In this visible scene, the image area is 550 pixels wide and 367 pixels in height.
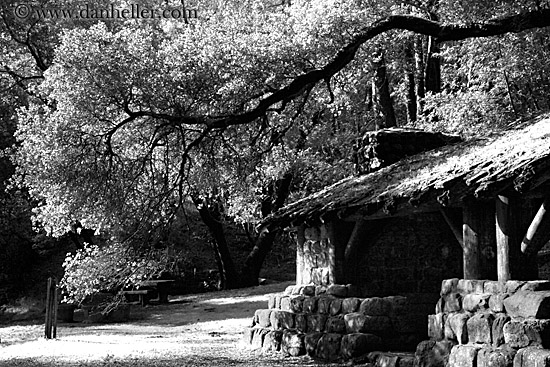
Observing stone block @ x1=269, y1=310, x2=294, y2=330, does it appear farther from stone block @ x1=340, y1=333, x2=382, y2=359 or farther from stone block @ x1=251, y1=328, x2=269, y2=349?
stone block @ x1=340, y1=333, x2=382, y2=359

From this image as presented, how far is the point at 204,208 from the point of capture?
23188 mm

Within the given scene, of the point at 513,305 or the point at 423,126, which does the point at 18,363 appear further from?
the point at 423,126

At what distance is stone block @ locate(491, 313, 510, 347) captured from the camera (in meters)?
6.88

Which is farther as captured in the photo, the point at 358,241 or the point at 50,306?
the point at 50,306

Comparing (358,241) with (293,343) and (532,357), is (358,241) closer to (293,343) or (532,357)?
(293,343)

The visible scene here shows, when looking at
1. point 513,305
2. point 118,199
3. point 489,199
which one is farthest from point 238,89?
point 513,305

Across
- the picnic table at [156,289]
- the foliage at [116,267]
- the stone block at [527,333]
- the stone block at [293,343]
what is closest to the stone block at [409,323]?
the stone block at [293,343]

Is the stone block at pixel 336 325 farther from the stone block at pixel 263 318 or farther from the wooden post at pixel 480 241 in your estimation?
the wooden post at pixel 480 241

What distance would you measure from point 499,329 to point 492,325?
0.12m

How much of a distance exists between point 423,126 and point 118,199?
27.6ft

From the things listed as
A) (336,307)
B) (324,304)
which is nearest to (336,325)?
(336,307)

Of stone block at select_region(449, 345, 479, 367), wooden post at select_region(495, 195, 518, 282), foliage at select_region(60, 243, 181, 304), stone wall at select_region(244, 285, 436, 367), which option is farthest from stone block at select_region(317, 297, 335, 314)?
wooden post at select_region(495, 195, 518, 282)

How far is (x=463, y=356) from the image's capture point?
23.7 feet

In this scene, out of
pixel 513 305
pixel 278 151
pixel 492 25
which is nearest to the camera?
pixel 513 305
